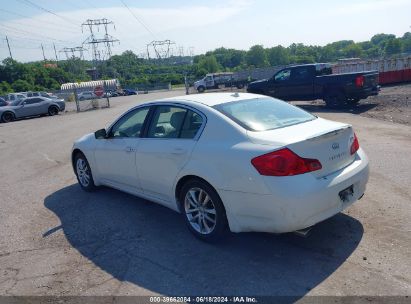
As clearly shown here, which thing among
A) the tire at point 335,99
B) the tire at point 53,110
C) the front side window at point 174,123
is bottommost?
the tire at point 53,110

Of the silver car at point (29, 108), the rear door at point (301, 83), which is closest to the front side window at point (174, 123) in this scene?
the rear door at point (301, 83)

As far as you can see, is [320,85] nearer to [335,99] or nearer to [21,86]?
[335,99]

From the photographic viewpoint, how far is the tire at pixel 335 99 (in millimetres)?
15700

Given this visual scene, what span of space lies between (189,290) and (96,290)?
35.2 inches

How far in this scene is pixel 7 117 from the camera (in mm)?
24906

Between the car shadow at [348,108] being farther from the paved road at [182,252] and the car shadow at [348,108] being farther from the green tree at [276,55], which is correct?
the green tree at [276,55]

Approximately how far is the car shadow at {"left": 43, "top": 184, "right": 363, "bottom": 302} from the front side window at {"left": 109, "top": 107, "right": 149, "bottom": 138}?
1138mm

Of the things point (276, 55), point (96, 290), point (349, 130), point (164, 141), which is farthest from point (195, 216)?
point (276, 55)

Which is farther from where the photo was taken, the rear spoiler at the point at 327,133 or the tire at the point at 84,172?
the tire at the point at 84,172

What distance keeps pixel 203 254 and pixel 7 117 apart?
24411 millimetres

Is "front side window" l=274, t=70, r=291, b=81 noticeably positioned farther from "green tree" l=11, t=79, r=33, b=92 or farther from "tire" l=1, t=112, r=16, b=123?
"green tree" l=11, t=79, r=33, b=92

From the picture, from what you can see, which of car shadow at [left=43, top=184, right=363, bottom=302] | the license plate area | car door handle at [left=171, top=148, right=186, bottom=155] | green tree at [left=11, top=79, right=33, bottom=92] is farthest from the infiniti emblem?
green tree at [left=11, top=79, right=33, bottom=92]

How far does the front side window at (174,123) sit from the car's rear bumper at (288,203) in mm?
918

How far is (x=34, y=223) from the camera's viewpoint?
559 centimetres
